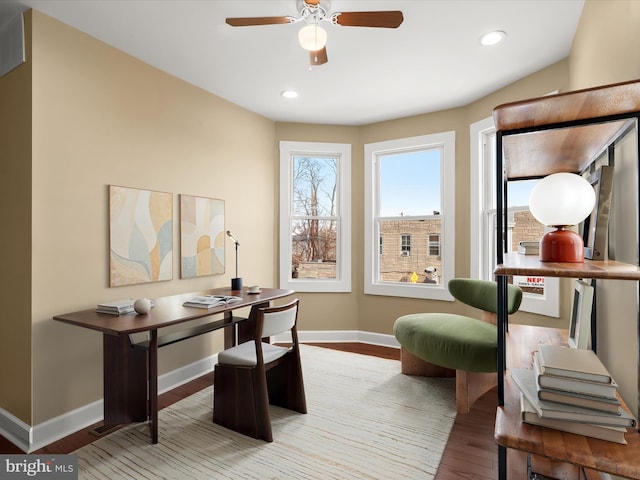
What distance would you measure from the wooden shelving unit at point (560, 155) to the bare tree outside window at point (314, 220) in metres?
2.85

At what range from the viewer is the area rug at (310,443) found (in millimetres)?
1887

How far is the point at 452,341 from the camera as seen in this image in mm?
2414

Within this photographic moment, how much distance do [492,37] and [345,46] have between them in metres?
1.01

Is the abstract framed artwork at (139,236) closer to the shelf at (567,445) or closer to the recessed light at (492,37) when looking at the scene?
the shelf at (567,445)

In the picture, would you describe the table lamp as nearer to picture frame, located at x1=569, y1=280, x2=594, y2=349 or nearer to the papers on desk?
picture frame, located at x1=569, y1=280, x2=594, y2=349

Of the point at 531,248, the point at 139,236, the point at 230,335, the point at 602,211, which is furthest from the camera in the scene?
the point at 230,335

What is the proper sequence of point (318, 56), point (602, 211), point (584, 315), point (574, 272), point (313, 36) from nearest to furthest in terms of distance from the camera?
1. point (574, 272)
2. point (602, 211)
3. point (584, 315)
4. point (313, 36)
5. point (318, 56)

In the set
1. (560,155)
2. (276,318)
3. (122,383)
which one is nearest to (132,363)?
(122,383)

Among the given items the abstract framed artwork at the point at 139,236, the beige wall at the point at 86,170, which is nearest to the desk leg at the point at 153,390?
the beige wall at the point at 86,170

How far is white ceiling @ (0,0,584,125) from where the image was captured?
2109mm

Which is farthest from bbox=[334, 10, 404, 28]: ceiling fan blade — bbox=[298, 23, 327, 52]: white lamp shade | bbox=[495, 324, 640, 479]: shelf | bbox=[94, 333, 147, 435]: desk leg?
bbox=[94, 333, 147, 435]: desk leg

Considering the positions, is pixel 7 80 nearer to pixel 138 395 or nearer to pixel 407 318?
pixel 138 395

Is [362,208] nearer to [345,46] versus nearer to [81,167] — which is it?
[345,46]

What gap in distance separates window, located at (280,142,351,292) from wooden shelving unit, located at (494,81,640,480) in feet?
9.03
